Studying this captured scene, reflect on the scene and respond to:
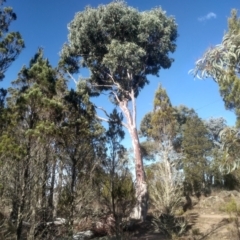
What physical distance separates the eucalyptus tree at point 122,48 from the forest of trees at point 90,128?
7cm

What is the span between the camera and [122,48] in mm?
16172

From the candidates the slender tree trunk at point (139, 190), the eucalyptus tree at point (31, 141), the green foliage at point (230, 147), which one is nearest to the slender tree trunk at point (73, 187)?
the eucalyptus tree at point (31, 141)

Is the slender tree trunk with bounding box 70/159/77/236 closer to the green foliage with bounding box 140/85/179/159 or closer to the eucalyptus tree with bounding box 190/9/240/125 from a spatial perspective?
the eucalyptus tree with bounding box 190/9/240/125

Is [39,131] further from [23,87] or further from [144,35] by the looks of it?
[144,35]

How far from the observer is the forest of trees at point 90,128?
6.84 metres

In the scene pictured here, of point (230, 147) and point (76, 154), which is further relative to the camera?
point (76, 154)

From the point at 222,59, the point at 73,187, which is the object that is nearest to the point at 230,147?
the point at 222,59

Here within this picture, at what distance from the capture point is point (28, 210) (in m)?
6.98

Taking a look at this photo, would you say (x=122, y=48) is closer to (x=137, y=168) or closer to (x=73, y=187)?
(x=137, y=168)

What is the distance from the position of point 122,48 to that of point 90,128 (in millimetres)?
5820

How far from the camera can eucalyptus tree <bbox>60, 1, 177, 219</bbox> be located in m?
16.7

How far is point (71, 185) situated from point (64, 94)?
15.2 feet

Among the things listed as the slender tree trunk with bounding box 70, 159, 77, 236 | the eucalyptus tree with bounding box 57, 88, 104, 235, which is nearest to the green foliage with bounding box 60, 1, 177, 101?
the eucalyptus tree with bounding box 57, 88, 104, 235

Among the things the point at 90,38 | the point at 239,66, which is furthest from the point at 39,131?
the point at 90,38
